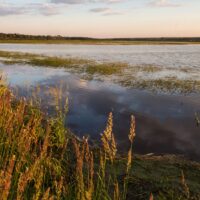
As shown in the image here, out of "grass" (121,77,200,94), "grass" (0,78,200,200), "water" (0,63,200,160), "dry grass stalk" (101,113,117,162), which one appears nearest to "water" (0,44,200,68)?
"grass" (121,77,200,94)

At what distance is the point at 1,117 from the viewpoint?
6344mm

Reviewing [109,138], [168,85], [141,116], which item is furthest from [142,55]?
[109,138]

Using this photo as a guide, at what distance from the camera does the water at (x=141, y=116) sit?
9863mm

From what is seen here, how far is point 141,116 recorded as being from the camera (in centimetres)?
1297

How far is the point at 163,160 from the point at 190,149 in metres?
1.55

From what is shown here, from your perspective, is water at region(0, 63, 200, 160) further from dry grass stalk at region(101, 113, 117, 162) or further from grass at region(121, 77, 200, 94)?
dry grass stalk at region(101, 113, 117, 162)

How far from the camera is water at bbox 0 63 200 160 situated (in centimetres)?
986

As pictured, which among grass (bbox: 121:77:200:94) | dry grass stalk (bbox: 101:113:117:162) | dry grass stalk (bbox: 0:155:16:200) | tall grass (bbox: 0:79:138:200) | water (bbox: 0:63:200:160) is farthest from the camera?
grass (bbox: 121:77:200:94)

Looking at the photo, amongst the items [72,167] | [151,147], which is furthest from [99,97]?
[72,167]

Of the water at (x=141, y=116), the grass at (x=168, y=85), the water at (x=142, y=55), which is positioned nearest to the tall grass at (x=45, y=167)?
the water at (x=141, y=116)

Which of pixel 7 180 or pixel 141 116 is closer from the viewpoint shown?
pixel 7 180

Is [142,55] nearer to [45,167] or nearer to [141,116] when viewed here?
[141,116]

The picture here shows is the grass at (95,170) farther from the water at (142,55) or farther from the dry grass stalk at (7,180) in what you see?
the water at (142,55)

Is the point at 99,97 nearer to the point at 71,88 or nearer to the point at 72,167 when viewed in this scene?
the point at 71,88
